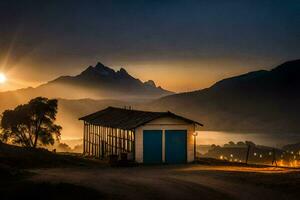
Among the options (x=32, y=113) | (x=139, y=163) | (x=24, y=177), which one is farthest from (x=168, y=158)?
(x=32, y=113)

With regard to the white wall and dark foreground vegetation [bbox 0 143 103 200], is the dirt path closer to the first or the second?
dark foreground vegetation [bbox 0 143 103 200]

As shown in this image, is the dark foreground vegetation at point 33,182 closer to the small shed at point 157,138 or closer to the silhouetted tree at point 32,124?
the small shed at point 157,138

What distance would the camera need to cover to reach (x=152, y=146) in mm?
48656

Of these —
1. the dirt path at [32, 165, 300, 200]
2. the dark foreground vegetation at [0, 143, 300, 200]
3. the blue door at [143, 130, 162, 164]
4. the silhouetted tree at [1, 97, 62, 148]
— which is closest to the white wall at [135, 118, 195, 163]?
the blue door at [143, 130, 162, 164]

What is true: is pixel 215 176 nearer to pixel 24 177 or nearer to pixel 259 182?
pixel 259 182

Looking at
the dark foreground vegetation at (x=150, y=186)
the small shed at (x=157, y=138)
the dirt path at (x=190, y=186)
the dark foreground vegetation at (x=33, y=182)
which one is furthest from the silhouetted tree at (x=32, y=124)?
the dirt path at (x=190, y=186)

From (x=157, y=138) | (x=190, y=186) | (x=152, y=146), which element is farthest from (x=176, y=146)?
(x=190, y=186)

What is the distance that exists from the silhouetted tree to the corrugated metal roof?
12.3 meters

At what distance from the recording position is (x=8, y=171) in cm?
3278

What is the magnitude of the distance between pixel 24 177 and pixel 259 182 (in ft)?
47.4

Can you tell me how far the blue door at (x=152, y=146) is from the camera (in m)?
48.5

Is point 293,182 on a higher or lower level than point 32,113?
lower

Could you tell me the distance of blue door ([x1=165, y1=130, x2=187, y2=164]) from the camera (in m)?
49.2

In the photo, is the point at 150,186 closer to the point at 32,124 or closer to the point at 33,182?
the point at 33,182
